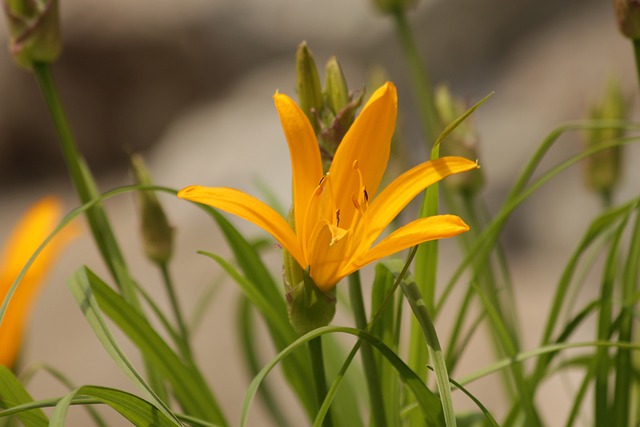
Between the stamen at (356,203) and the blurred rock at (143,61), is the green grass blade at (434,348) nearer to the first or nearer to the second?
the stamen at (356,203)

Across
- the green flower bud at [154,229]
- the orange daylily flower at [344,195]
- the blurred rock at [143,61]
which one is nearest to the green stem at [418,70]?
the green flower bud at [154,229]

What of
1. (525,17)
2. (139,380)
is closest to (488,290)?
(139,380)

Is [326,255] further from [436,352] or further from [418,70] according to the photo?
[418,70]

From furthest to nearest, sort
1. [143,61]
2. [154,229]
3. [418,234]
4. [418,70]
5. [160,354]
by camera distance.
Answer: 1. [143,61]
2. [418,70]
3. [154,229]
4. [160,354]
5. [418,234]

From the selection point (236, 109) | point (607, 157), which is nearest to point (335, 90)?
point (607, 157)

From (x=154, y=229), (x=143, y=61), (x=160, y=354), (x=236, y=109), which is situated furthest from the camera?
(x=143, y=61)

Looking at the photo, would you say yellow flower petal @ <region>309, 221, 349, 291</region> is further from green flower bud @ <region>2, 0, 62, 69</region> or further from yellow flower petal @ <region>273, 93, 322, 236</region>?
green flower bud @ <region>2, 0, 62, 69</region>
